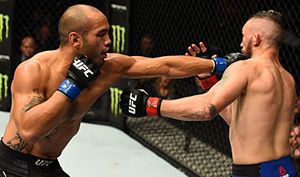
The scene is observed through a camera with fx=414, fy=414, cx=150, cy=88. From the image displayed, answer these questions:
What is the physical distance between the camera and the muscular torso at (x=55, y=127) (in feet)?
6.96

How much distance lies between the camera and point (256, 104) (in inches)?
75.1

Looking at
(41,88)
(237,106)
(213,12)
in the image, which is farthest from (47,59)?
(213,12)

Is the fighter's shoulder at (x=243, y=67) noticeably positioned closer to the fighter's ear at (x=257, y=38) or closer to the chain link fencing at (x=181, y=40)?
the fighter's ear at (x=257, y=38)

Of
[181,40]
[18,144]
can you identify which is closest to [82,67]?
[18,144]

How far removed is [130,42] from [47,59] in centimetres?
241

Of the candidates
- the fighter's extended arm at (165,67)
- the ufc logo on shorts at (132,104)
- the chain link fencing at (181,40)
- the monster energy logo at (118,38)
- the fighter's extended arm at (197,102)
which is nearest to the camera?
the fighter's extended arm at (197,102)

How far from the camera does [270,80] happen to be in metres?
1.91

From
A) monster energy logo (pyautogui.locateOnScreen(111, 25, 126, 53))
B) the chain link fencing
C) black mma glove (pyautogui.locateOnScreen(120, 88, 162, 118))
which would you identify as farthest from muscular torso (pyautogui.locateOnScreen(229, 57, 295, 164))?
monster energy logo (pyautogui.locateOnScreen(111, 25, 126, 53))

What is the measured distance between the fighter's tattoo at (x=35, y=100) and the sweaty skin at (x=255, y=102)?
1.94 feet

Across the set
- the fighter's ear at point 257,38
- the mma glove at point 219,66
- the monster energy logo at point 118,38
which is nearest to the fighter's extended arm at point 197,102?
the fighter's ear at point 257,38

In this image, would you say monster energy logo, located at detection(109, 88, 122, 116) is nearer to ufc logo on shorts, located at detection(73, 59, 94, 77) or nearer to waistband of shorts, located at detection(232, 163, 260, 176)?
ufc logo on shorts, located at detection(73, 59, 94, 77)

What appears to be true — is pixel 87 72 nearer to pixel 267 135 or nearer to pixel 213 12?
pixel 267 135

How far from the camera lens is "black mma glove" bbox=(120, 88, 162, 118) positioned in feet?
6.79

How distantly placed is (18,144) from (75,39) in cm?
61
